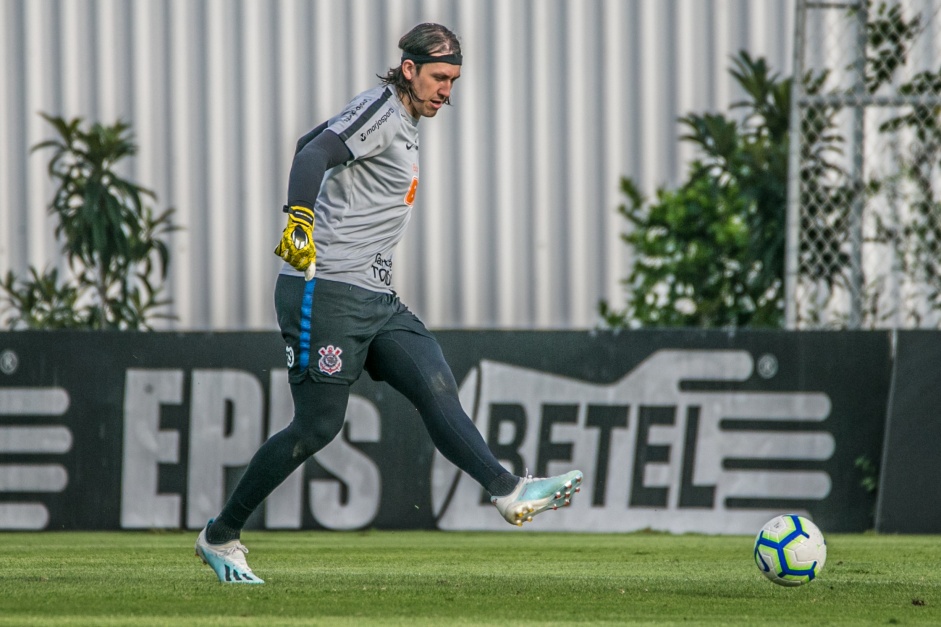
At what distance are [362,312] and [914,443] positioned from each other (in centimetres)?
493

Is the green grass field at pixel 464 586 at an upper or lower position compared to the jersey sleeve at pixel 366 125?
lower

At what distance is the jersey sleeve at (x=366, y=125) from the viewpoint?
4.41 m

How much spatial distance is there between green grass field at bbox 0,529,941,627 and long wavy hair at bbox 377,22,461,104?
1680 mm

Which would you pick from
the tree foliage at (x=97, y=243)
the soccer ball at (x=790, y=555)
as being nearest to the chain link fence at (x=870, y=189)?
the soccer ball at (x=790, y=555)

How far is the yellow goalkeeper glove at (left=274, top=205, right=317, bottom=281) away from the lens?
4.15 m

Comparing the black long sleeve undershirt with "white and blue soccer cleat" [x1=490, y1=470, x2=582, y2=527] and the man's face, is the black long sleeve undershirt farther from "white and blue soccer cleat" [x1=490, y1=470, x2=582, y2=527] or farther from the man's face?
"white and blue soccer cleat" [x1=490, y1=470, x2=582, y2=527]

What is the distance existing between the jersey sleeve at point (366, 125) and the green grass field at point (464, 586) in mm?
1436

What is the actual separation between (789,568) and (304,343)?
1.81 metres

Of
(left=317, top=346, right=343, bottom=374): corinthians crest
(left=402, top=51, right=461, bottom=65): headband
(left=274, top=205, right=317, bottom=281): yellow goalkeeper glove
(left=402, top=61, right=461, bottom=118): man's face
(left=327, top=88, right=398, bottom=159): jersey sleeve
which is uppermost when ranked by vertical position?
(left=402, top=51, right=461, bottom=65): headband

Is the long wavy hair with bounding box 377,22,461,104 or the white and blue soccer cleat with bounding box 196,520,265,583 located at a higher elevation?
the long wavy hair with bounding box 377,22,461,104

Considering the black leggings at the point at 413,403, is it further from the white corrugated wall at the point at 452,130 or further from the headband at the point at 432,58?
the white corrugated wall at the point at 452,130

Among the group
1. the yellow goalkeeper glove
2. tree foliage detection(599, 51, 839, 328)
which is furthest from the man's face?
tree foliage detection(599, 51, 839, 328)

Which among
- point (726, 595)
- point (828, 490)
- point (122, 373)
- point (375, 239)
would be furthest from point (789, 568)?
point (122, 373)

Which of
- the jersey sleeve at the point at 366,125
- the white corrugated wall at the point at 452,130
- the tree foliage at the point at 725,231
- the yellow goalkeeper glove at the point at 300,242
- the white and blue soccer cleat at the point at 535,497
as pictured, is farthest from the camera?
the white corrugated wall at the point at 452,130
